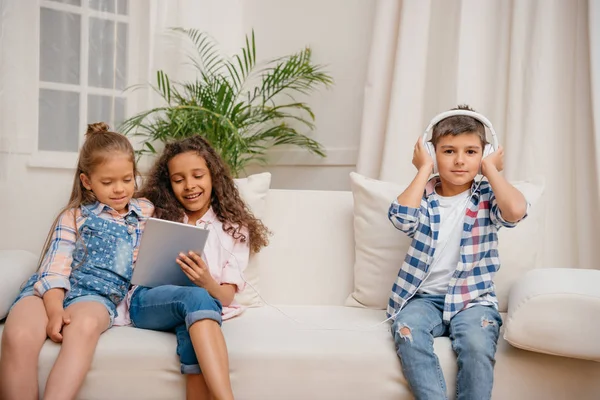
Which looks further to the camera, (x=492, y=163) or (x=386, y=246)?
(x=386, y=246)

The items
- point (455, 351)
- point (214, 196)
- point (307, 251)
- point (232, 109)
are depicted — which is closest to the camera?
point (455, 351)

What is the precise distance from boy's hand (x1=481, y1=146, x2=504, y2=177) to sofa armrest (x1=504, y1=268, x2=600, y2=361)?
15.1 inches

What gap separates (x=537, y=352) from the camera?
169 cm

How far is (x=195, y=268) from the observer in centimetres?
182

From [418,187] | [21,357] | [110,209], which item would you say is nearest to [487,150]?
[418,187]

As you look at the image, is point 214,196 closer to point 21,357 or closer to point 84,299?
point 84,299

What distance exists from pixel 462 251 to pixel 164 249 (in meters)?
0.85

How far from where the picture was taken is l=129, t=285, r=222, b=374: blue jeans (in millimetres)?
1653

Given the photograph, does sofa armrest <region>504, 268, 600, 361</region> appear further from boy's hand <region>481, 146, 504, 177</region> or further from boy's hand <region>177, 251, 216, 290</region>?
boy's hand <region>177, 251, 216, 290</region>

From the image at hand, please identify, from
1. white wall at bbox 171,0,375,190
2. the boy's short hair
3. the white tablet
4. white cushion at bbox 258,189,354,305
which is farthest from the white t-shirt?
white wall at bbox 171,0,375,190

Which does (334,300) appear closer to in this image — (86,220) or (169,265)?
(169,265)

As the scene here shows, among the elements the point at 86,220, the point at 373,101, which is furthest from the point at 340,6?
the point at 86,220

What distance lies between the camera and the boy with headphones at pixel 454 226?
183 cm

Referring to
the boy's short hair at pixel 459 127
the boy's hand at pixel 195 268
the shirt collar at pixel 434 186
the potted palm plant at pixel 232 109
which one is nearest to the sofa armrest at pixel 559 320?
the shirt collar at pixel 434 186
